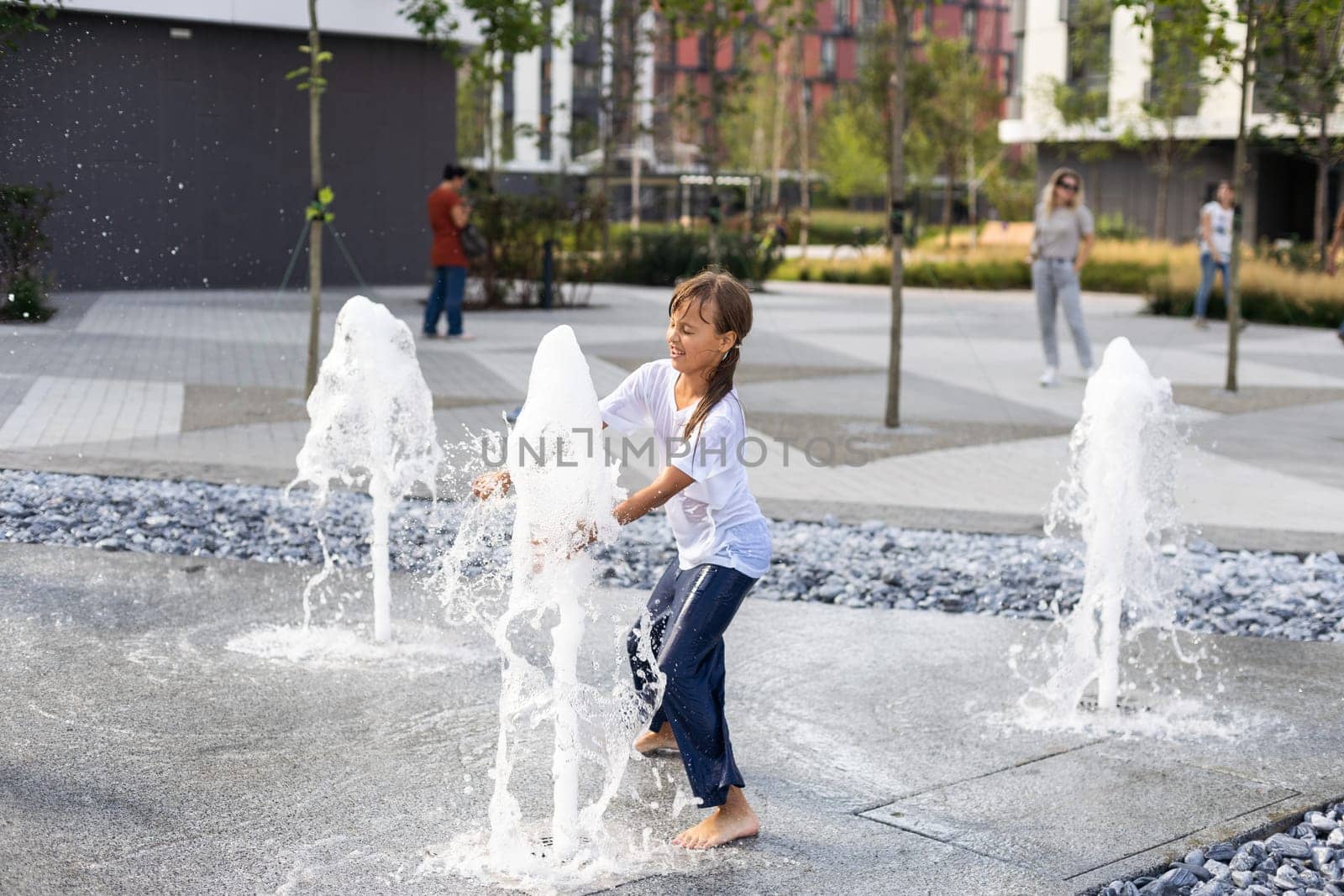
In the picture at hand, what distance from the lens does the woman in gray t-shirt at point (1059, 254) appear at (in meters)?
12.7

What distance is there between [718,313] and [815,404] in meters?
8.20

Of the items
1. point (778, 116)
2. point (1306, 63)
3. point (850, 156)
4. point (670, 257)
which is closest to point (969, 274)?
point (670, 257)

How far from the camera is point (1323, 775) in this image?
419 cm

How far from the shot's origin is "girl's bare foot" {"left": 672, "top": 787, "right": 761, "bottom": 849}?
3629 millimetres

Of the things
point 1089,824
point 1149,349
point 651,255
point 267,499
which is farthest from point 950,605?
point 651,255

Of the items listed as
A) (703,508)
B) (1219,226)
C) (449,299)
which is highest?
(1219,226)

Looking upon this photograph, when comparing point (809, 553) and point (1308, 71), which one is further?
point (1308, 71)

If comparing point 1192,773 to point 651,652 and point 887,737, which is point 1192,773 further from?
point 651,652

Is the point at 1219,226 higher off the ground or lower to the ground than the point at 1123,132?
lower

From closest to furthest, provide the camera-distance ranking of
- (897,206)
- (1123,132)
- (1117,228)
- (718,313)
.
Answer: (718,313)
(897,206)
(1117,228)
(1123,132)

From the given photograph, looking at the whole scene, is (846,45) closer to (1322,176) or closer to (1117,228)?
(1117,228)

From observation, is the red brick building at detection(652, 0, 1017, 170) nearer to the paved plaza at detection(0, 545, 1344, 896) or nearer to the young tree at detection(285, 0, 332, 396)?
the young tree at detection(285, 0, 332, 396)

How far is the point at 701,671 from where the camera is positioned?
144 inches

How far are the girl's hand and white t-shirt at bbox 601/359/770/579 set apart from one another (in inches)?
12.6
